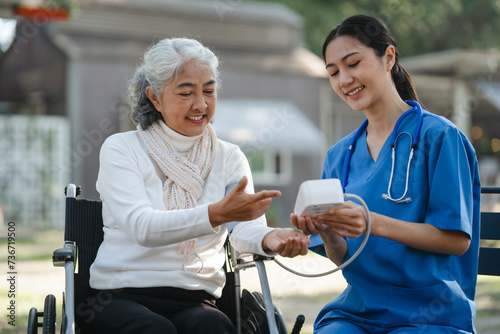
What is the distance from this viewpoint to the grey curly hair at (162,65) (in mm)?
2783

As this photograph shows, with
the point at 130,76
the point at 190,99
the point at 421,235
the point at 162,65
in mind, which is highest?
the point at 130,76

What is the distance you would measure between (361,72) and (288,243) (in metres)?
0.68

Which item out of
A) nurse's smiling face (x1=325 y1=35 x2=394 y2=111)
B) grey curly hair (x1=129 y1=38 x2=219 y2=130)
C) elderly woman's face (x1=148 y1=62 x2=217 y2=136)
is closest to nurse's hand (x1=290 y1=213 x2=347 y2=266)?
nurse's smiling face (x1=325 y1=35 x2=394 y2=111)

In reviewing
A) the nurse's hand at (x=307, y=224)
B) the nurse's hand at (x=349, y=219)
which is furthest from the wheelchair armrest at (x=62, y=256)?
the nurse's hand at (x=349, y=219)

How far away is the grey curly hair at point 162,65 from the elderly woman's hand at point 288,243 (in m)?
0.70

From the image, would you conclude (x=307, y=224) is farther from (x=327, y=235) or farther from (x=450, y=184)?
(x=450, y=184)

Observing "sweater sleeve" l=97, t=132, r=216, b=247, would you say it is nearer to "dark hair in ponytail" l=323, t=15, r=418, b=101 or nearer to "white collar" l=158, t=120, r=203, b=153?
"white collar" l=158, t=120, r=203, b=153

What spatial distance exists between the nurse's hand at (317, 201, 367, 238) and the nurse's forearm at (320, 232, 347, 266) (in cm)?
26

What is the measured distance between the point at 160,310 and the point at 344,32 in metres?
1.26

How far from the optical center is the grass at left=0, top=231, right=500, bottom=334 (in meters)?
5.37

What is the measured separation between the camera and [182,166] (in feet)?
9.29

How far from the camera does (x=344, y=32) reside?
262 centimetres

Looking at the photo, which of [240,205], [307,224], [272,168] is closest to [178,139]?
[240,205]

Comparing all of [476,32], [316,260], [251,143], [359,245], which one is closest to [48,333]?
[359,245]
